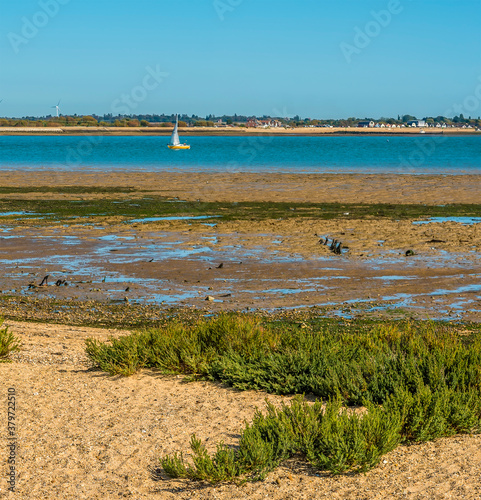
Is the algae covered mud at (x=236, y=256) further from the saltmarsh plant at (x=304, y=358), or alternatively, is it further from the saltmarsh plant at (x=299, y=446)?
the saltmarsh plant at (x=299, y=446)

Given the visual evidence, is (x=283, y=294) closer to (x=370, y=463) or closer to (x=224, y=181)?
(x=370, y=463)

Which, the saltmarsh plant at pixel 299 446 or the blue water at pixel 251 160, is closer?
the saltmarsh plant at pixel 299 446

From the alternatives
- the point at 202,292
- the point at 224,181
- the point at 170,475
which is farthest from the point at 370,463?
the point at 224,181

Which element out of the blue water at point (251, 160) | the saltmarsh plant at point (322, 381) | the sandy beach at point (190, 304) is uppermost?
the blue water at point (251, 160)

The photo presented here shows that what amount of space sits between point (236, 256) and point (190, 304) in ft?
15.3

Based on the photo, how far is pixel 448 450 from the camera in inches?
262

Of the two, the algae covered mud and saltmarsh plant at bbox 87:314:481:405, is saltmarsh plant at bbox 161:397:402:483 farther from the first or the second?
the algae covered mud

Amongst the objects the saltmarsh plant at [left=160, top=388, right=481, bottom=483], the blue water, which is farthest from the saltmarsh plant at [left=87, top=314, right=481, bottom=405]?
the blue water

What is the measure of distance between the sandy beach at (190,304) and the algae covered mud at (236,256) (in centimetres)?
6

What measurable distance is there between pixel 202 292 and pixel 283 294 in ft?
5.04

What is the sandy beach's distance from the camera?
612 centimetres

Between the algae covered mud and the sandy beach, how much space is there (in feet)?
0.19

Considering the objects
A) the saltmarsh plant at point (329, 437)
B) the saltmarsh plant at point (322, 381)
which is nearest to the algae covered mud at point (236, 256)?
the saltmarsh plant at point (322, 381)

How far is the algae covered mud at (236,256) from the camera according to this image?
13.3 meters
